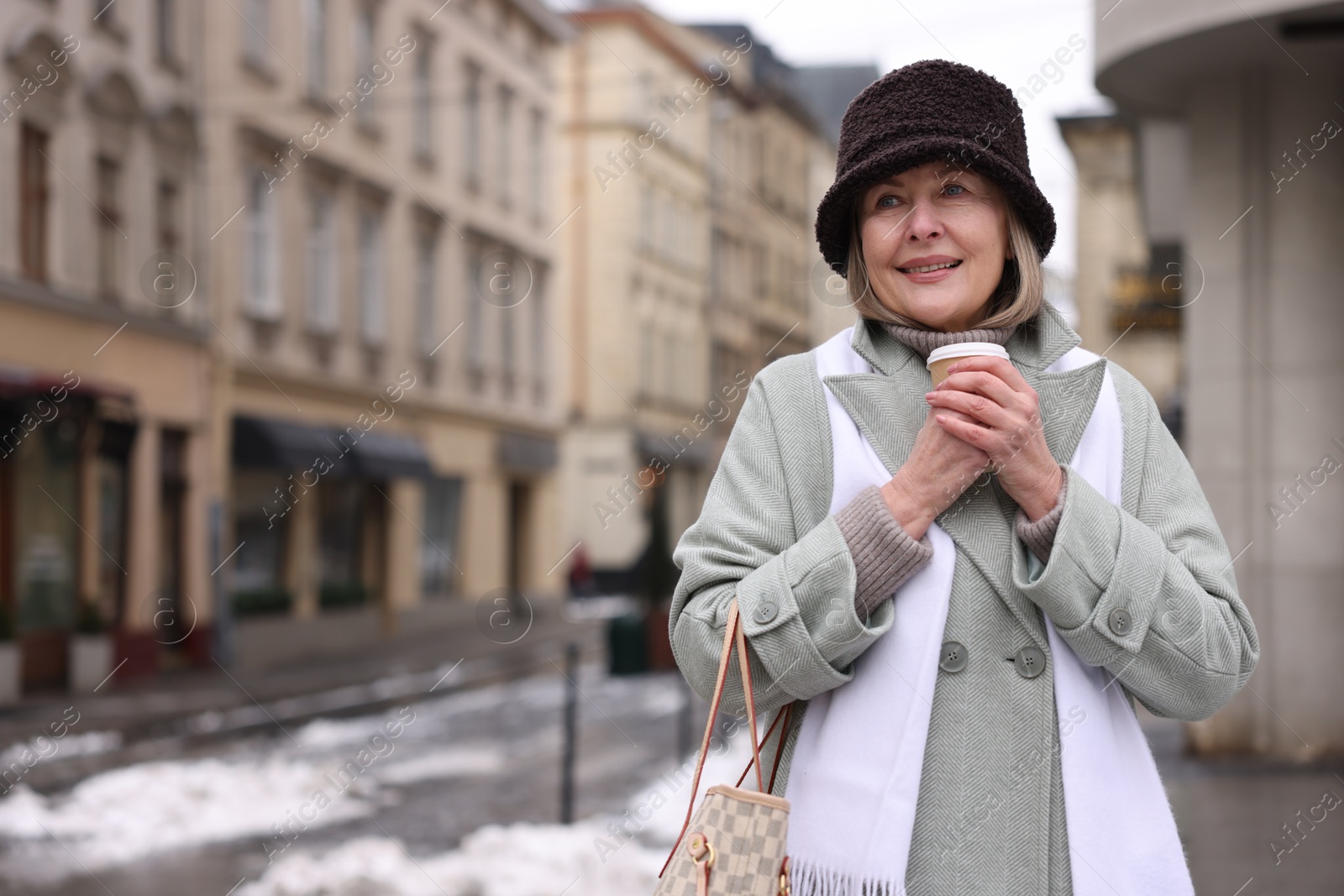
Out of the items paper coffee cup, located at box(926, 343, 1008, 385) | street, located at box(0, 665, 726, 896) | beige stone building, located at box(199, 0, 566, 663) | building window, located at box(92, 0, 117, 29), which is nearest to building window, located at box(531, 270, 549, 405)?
beige stone building, located at box(199, 0, 566, 663)

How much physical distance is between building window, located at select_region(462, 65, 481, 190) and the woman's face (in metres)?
28.9

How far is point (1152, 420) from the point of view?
6.64ft

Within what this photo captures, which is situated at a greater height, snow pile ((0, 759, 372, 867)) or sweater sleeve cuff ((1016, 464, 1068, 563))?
sweater sleeve cuff ((1016, 464, 1068, 563))

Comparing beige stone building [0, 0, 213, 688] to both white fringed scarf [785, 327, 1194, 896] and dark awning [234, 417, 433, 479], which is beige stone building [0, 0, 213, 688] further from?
white fringed scarf [785, 327, 1194, 896]

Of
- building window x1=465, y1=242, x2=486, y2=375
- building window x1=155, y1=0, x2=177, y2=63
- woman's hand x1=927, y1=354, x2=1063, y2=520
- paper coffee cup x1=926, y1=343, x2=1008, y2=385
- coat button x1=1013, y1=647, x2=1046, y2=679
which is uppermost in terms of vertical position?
building window x1=155, y1=0, x2=177, y2=63

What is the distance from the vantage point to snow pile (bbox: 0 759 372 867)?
314 inches

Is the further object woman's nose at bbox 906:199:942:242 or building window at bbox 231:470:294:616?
building window at bbox 231:470:294:616

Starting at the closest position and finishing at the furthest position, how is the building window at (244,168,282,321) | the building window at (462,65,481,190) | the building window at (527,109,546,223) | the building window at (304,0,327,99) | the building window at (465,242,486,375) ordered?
1. the building window at (244,168,282,321)
2. the building window at (304,0,327,99)
3. the building window at (462,65,481,190)
4. the building window at (465,242,486,375)
5. the building window at (527,109,546,223)

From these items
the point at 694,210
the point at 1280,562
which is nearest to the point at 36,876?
the point at 1280,562

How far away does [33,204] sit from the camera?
1689 cm

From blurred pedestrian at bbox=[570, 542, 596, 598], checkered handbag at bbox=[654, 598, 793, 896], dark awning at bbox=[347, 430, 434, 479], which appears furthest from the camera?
blurred pedestrian at bbox=[570, 542, 596, 598]

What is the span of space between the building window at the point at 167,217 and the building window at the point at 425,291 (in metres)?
8.42

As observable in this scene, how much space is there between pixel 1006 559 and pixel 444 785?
28.5 feet

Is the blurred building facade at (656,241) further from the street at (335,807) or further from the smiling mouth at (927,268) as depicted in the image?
the smiling mouth at (927,268)
